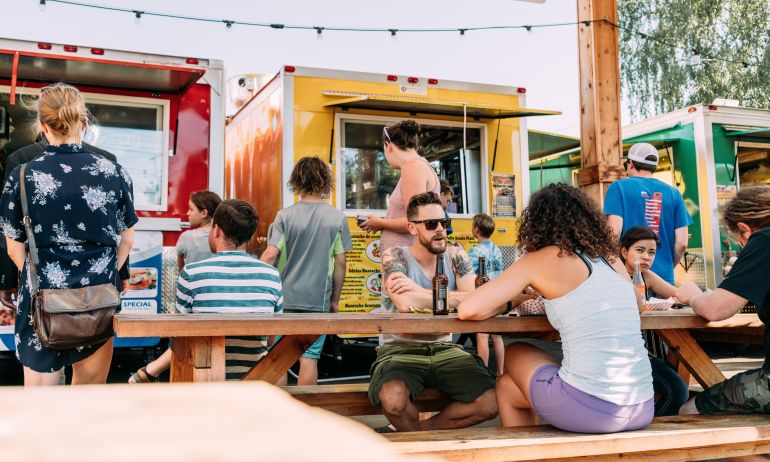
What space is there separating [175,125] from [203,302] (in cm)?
283

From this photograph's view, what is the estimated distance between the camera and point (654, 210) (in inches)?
186

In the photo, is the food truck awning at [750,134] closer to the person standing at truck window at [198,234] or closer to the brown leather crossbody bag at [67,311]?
the person standing at truck window at [198,234]

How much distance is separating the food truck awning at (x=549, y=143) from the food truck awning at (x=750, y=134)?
6.28 feet

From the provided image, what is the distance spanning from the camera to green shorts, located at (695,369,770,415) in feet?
9.23

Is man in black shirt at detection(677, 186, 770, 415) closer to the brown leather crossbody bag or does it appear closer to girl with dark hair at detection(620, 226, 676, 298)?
girl with dark hair at detection(620, 226, 676, 298)

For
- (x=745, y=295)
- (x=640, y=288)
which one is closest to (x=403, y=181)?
(x=640, y=288)

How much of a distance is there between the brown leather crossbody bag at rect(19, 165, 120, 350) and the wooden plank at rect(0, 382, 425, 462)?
2303 mm

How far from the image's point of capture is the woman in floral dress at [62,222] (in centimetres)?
287

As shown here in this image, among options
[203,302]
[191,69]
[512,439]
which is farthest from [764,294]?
[191,69]

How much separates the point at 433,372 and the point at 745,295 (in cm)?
131

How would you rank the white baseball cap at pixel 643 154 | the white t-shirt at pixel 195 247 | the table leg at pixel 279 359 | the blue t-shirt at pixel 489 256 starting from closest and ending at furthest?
the table leg at pixel 279 359 → the white t-shirt at pixel 195 247 → the white baseball cap at pixel 643 154 → the blue t-shirt at pixel 489 256

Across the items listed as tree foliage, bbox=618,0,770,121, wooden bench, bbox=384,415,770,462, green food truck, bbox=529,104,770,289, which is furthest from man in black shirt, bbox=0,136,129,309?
tree foliage, bbox=618,0,770,121

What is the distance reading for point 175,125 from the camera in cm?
543

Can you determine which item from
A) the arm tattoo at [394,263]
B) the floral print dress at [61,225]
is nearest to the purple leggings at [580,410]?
the arm tattoo at [394,263]
